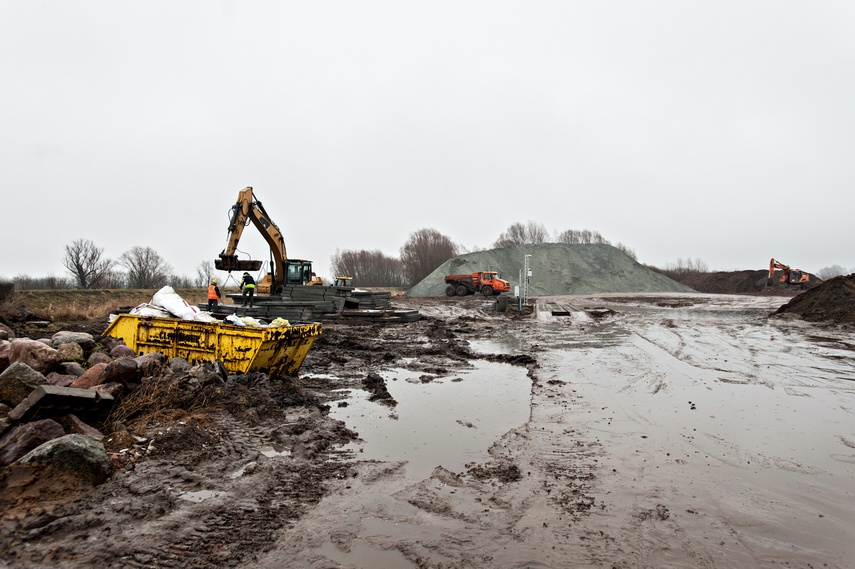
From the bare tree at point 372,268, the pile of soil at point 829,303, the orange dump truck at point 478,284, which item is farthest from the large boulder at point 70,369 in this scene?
the bare tree at point 372,268

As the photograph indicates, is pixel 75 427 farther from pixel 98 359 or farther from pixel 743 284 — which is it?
pixel 743 284

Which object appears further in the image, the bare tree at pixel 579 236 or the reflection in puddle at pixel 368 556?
the bare tree at pixel 579 236

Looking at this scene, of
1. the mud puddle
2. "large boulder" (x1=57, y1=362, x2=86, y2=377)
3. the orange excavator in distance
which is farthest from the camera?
the orange excavator in distance

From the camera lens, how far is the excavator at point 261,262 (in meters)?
16.5

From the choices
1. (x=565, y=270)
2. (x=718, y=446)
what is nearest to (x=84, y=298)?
(x=718, y=446)

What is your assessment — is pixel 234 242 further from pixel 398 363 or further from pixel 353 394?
pixel 353 394

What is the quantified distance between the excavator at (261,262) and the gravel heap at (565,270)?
26.4 m

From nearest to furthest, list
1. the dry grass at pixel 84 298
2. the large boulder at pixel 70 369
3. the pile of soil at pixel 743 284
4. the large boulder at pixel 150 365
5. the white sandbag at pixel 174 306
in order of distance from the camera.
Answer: the large boulder at pixel 70 369 < the large boulder at pixel 150 365 < the white sandbag at pixel 174 306 < the dry grass at pixel 84 298 < the pile of soil at pixel 743 284

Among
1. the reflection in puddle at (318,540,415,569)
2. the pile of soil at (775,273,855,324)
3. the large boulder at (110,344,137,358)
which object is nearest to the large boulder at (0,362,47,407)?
the large boulder at (110,344,137,358)

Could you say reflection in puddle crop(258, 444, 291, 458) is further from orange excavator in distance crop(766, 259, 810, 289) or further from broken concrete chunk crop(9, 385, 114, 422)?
orange excavator in distance crop(766, 259, 810, 289)

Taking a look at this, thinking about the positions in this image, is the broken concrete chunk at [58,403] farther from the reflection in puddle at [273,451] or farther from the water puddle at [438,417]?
the water puddle at [438,417]

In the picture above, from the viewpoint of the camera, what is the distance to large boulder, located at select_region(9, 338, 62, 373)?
549 cm

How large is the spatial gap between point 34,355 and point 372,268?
7577 cm

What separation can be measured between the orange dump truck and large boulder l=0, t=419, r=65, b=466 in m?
36.3
